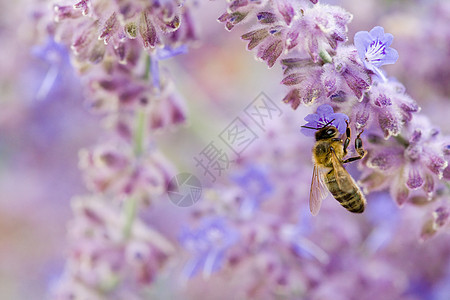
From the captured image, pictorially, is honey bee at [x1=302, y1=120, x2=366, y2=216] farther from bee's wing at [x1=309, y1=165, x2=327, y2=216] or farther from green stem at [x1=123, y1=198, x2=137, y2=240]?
green stem at [x1=123, y1=198, x2=137, y2=240]

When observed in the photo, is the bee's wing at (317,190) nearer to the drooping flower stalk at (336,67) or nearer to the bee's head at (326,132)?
the bee's head at (326,132)

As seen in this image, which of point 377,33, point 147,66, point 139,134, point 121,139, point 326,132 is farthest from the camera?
point 121,139

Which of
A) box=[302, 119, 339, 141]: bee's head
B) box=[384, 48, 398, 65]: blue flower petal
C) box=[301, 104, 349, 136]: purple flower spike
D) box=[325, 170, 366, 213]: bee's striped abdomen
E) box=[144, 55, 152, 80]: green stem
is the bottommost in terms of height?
box=[325, 170, 366, 213]: bee's striped abdomen

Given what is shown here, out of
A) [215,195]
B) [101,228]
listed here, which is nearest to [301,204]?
[215,195]

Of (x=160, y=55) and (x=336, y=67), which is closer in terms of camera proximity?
(x=336, y=67)

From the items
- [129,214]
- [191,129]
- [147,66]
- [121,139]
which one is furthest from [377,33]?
[191,129]

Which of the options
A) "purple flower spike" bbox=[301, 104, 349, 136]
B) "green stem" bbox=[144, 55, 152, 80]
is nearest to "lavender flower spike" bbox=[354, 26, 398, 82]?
"purple flower spike" bbox=[301, 104, 349, 136]

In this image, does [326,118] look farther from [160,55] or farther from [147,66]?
[147,66]
